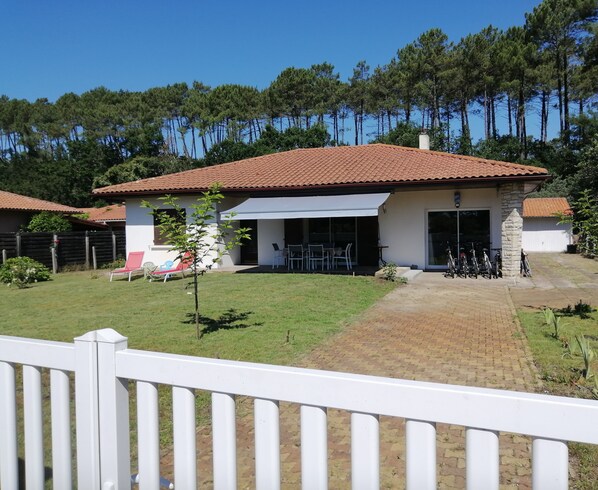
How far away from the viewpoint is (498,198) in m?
18.3

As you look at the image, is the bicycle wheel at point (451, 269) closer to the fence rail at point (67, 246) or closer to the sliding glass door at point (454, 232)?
the sliding glass door at point (454, 232)

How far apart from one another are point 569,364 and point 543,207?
33448 mm

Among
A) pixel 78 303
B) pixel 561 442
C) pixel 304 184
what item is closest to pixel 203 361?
pixel 561 442

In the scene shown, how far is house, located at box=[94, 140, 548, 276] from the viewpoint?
17.3 m

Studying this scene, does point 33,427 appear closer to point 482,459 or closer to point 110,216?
point 482,459

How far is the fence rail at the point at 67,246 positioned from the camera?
22.0 meters

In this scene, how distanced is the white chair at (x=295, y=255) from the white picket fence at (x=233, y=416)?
56.6ft

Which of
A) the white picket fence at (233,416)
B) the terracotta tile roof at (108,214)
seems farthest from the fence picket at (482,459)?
the terracotta tile roof at (108,214)

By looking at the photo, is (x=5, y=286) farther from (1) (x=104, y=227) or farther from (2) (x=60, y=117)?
(2) (x=60, y=117)

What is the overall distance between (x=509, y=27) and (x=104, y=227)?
141 ft

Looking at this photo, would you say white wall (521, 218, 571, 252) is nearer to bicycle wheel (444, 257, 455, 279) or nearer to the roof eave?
the roof eave

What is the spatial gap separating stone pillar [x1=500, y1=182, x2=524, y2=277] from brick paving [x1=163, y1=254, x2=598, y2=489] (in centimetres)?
145

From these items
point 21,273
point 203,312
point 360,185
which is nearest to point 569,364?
point 203,312

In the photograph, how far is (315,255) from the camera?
20516 mm
